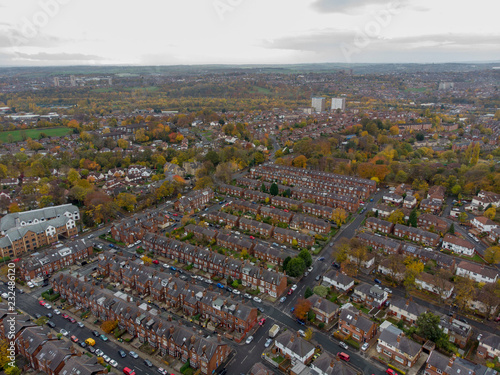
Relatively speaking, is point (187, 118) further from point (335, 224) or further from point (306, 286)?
point (306, 286)

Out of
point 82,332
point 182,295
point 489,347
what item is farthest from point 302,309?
point 82,332

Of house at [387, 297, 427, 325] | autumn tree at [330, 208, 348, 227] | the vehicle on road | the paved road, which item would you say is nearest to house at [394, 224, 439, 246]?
Result: autumn tree at [330, 208, 348, 227]

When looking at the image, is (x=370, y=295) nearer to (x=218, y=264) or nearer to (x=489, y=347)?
A: (x=489, y=347)

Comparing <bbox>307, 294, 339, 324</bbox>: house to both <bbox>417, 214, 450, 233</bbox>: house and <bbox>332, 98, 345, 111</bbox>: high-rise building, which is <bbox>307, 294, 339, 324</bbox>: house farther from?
<bbox>332, 98, 345, 111</bbox>: high-rise building

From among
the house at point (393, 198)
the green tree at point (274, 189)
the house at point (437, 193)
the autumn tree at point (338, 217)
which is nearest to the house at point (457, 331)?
the autumn tree at point (338, 217)

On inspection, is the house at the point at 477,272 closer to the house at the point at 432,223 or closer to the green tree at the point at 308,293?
the house at the point at 432,223
